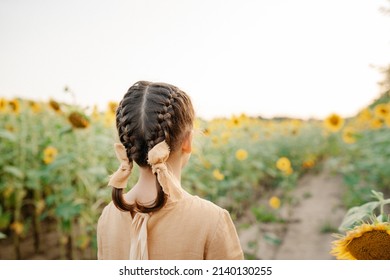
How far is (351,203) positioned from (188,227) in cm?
194

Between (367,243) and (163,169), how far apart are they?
1.10ft

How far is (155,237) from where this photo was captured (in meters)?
0.77

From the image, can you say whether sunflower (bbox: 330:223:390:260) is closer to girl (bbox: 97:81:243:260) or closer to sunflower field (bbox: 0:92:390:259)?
girl (bbox: 97:81:243:260)

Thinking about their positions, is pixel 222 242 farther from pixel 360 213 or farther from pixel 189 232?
pixel 360 213

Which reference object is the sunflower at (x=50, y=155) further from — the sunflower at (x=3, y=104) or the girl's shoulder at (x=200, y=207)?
the girl's shoulder at (x=200, y=207)

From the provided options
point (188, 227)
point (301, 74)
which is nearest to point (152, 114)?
point (188, 227)

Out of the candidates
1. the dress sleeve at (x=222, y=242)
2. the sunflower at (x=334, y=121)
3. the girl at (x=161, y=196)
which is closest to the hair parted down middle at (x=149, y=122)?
the girl at (x=161, y=196)

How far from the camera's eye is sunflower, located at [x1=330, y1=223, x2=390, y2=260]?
668 mm

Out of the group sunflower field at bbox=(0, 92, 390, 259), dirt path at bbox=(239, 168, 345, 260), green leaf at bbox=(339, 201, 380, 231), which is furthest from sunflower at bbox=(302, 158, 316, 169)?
green leaf at bbox=(339, 201, 380, 231)

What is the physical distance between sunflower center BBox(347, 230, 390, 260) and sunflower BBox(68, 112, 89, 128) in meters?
1.11

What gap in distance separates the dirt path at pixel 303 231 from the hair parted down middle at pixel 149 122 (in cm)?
108

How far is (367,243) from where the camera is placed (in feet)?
2.25

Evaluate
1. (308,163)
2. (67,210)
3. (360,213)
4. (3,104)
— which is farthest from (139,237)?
(308,163)

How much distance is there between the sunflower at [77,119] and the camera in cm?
159
